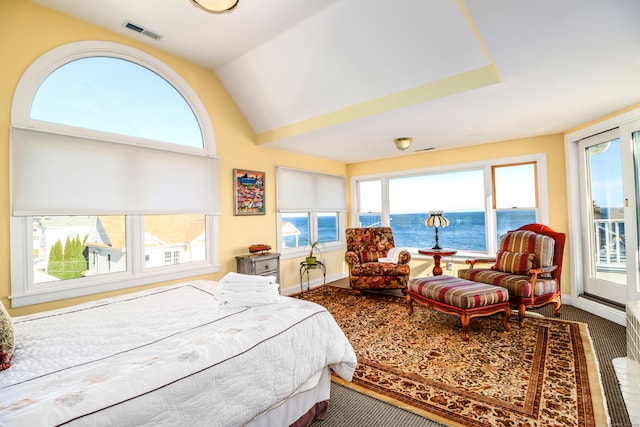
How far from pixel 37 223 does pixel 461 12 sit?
3924 millimetres

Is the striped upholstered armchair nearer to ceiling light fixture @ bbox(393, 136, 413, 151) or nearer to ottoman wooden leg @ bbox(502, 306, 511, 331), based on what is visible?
ottoman wooden leg @ bbox(502, 306, 511, 331)

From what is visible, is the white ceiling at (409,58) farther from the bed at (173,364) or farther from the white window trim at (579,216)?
the bed at (173,364)

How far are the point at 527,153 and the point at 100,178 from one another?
17.9ft

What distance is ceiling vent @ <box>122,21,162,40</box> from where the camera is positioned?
2756mm

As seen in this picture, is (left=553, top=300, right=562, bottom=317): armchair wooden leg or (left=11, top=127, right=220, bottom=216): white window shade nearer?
(left=11, top=127, right=220, bottom=216): white window shade

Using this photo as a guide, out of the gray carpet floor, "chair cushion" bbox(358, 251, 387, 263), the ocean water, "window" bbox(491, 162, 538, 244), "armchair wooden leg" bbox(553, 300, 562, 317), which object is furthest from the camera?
"chair cushion" bbox(358, 251, 387, 263)

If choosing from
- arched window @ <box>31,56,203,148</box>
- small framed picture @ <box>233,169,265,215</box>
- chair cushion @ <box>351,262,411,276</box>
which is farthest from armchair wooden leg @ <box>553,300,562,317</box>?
arched window @ <box>31,56,203,148</box>

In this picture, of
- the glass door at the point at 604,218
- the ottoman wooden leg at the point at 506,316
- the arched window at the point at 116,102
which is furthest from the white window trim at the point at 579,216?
the arched window at the point at 116,102

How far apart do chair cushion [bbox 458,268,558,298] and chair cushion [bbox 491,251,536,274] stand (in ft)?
0.26

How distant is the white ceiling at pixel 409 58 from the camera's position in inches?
76.4

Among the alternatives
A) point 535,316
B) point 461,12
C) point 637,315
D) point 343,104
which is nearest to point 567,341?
point 535,316

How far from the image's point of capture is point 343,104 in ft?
11.1

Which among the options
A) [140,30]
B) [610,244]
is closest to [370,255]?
[610,244]

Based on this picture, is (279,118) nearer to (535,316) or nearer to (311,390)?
(311,390)
